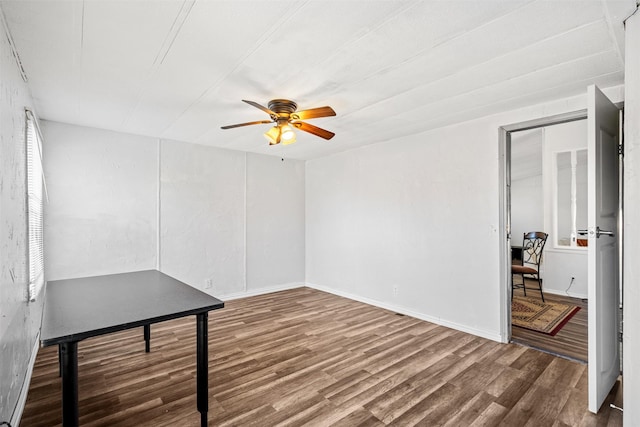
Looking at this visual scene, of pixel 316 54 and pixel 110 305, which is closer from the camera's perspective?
pixel 110 305

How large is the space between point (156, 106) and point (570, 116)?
149 inches

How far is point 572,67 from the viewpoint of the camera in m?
2.14

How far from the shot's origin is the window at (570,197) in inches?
197

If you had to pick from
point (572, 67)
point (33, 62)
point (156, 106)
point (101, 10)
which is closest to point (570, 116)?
point (572, 67)

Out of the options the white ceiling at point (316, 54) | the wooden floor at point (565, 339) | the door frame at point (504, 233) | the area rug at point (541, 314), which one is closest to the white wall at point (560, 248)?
the area rug at point (541, 314)

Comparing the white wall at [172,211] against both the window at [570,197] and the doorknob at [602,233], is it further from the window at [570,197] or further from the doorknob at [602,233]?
the window at [570,197]

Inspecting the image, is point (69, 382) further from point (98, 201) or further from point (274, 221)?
point (274, 221)

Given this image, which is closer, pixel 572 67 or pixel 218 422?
pixel 218 422

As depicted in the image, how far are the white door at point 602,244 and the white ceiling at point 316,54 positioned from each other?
0.41 m

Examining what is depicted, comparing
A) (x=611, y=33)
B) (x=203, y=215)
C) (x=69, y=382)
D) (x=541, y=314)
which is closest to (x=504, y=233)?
(x=541, y=314)

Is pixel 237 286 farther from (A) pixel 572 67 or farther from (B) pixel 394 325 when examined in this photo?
(A) pixel 572 67

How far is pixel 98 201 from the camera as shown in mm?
3695

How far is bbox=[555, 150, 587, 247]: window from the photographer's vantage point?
500cm
